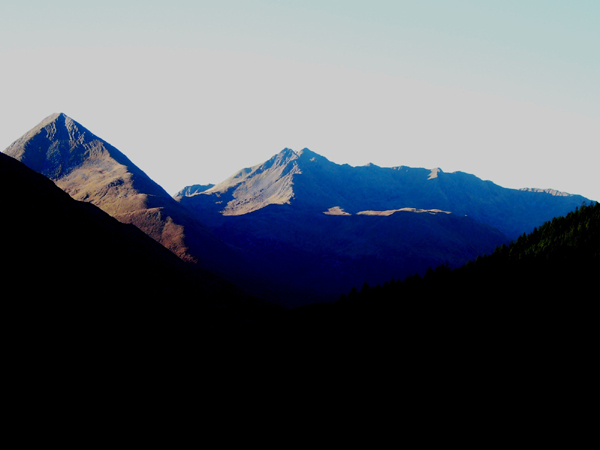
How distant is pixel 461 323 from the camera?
52.7 m

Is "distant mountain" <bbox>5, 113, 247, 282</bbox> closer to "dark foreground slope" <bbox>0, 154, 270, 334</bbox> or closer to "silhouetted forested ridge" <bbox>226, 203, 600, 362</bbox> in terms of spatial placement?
"dark foreground slope" <bbox>0, 154, 270, 334</bbox>

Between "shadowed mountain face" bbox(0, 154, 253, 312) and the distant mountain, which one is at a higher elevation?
the distant mountain

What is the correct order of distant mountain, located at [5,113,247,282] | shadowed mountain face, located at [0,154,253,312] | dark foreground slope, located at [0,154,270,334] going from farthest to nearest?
distant mountain, located at [5,113,247,282]
shadowed mountain face, located at [0,154,253,312]
dark foreground slope, located at [0,154,270,334]

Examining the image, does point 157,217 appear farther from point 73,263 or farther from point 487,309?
point 487,309

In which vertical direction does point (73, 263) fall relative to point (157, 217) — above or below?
below

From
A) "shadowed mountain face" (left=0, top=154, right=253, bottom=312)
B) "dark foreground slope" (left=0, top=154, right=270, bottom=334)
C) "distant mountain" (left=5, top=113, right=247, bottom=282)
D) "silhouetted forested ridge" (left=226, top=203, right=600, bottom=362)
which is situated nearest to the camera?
"silhouetted forested ridge" (left=226, top=203, right=600, bottom=362)

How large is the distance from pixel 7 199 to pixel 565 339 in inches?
2899

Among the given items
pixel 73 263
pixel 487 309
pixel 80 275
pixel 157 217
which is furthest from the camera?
pixel 157 217

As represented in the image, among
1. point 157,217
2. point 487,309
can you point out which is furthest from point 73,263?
point 157,217

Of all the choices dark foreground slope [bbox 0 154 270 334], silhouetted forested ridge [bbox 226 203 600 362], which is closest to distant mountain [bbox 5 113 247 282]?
dark foreground slope [bbox 0 154 270 334]

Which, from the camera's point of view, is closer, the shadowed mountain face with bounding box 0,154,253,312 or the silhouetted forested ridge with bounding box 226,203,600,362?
the silhouetted forested ridge with bounding box 226,203,600,362

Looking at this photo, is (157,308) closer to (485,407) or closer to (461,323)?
(461,323)

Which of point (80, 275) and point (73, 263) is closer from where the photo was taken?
point (80, 275)

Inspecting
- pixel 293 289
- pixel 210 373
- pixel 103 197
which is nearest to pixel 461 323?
pixel 210 373
